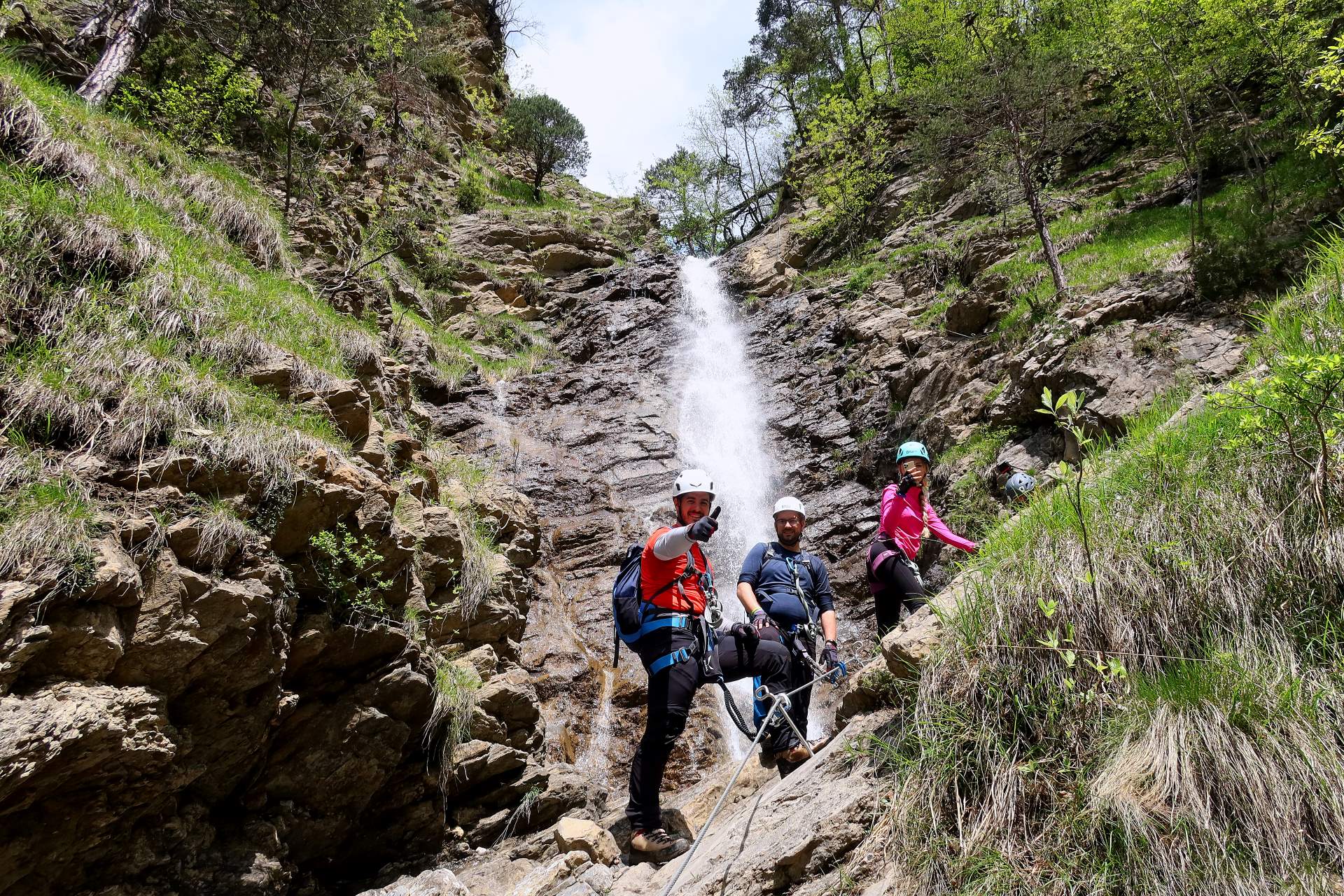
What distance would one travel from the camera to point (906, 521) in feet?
17.2

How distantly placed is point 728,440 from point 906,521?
25.9 ft

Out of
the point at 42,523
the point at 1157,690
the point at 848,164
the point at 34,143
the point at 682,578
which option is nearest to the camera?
the point at 1157,690

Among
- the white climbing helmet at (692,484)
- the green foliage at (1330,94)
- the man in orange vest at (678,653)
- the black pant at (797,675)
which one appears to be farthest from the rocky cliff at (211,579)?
the green foliage at (1330,94)

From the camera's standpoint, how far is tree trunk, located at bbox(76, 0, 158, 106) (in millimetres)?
9031

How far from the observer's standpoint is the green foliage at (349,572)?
5.07m

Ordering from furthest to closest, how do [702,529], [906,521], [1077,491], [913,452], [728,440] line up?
[728,440]
[913,452]
[906,521]
[702,529]
[1077,491]

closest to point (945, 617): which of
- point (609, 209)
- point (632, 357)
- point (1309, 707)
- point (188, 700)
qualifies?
point (1309, 707)

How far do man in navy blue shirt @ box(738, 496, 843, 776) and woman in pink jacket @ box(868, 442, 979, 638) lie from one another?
1.42 feet

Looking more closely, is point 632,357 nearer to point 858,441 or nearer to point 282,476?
point 858,441

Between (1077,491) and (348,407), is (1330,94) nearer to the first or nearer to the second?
(1077,491)

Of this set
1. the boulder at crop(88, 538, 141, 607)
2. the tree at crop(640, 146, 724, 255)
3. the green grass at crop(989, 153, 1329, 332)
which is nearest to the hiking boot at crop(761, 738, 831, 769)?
the boulder at crop(88, 538, 141, 607)

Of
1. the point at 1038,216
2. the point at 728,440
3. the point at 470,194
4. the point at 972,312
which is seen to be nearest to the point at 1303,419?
the point at 972,312

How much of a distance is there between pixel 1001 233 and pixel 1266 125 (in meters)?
4.21

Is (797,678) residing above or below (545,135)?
below
